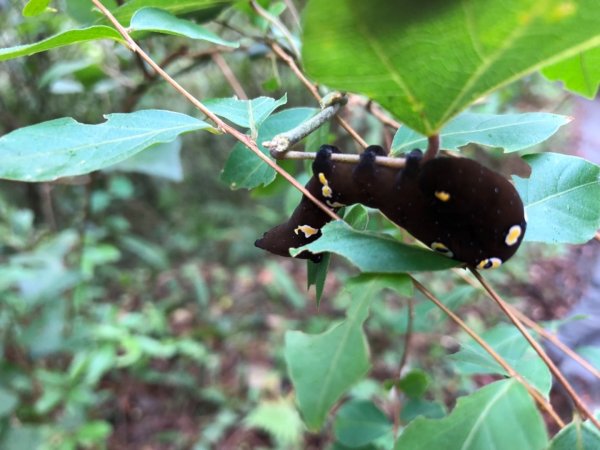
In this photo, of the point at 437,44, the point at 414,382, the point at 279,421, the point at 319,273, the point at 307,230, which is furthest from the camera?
the point at 279,421

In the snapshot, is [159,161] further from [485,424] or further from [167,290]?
[167,290]

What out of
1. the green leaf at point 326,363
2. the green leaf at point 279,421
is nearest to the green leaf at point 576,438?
the green leaf at point 326,363

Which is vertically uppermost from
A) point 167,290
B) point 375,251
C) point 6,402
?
point 375,251

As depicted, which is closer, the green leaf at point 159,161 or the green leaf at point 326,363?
the green leaf at point 326,363

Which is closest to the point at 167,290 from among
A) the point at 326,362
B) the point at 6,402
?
the point at 6,402

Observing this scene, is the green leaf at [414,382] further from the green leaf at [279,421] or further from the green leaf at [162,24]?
the green leaf at [279,421]

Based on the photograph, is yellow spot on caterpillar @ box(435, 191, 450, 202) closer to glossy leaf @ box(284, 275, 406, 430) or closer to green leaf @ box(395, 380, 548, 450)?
glossy leaf @ box(284, 275, 406, 430)
